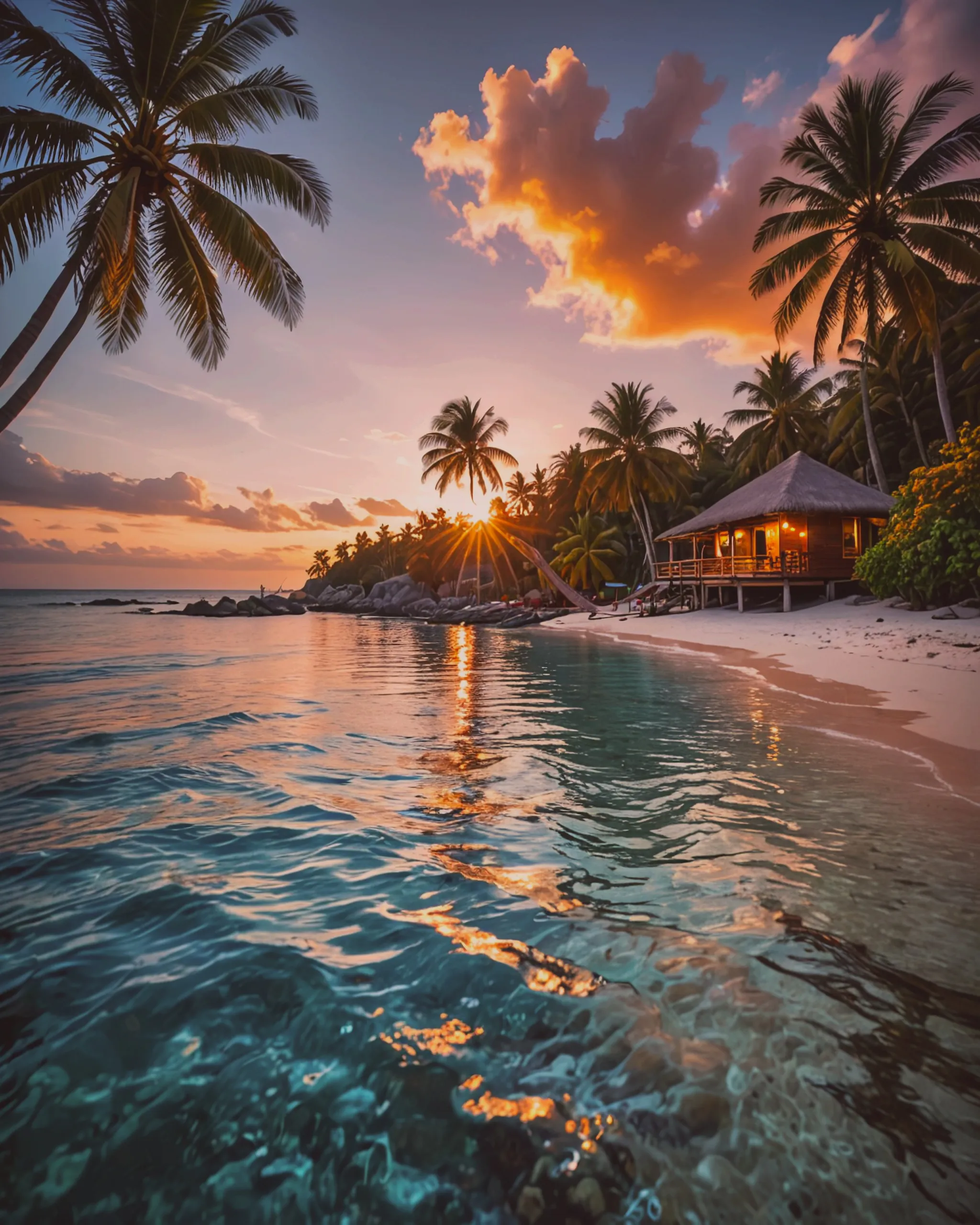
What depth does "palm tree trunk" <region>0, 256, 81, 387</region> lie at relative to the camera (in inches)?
356

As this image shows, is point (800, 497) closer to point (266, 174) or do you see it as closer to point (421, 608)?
point (266, 174)

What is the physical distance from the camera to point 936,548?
1307cm

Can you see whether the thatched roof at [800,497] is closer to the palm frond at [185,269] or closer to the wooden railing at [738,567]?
the wooden railing at [738,567]

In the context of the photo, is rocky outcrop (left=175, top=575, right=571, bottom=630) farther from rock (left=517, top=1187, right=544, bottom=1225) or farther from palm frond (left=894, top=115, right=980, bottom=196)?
rock (left=517, top=1187, right=544, bottom=1225)

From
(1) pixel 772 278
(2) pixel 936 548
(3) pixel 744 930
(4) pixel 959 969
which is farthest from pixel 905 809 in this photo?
(1) pixel 772 278

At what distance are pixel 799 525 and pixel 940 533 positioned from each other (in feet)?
37.7

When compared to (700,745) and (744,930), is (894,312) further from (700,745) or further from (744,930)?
(744,930)

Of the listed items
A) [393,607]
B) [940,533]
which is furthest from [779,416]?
[393,607]

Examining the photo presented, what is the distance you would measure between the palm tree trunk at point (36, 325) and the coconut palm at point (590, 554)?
3157 cm

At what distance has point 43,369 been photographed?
32.1 ft

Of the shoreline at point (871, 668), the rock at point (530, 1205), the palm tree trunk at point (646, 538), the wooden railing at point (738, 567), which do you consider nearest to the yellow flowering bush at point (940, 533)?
the shoreline at point (871, 668)

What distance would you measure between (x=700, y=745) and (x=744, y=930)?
3.96 metres

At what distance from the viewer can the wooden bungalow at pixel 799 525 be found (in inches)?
894

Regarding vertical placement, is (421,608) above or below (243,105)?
below
